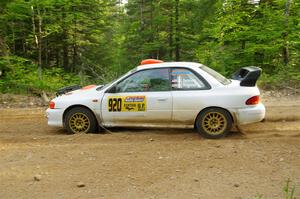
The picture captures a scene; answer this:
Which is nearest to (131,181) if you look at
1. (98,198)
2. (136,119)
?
(98,198)

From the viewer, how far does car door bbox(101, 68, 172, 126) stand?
7.52 metres

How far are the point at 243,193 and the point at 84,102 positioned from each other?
169 inches

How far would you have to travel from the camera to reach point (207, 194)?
4629mm

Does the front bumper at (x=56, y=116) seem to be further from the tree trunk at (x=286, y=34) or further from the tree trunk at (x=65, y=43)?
the tree trunk at (x=65, y=43)

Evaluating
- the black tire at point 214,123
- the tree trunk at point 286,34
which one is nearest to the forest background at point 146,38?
the tree trunk at point 286,34

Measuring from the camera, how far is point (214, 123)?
24.0 feet

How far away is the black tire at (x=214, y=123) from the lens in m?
7.28

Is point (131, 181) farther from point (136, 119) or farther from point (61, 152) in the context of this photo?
point (136, 119)

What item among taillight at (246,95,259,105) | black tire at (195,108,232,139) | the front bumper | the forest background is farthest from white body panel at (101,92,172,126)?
the forest background

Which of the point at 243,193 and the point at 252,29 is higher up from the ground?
the point at 252,29

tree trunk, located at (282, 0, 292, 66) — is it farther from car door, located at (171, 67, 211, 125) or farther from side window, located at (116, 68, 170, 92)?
side window, located at (116, 68, 170, 92)

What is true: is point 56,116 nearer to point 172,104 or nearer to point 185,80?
point 172,104

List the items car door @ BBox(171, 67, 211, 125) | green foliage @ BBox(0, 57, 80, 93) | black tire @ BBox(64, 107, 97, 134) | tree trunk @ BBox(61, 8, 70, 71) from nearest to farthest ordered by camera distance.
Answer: car door @ BBox(171, 67, 211, 125) → black tire @ BBox(64, 107, 97, 134) → green foliage @ BBox(0, 57, 80, 93) → tree trunk @ BBox(61, 8, 70, 71)

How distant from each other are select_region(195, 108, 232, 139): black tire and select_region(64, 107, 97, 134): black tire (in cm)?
→ 236
